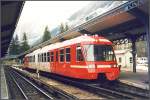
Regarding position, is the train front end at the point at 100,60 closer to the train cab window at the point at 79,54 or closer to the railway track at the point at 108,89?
the train cab window at the point at 79,54

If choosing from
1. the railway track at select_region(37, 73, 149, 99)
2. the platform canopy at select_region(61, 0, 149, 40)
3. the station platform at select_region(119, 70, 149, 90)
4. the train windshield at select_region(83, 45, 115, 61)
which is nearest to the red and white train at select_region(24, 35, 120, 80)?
the train windshield at select_region(83, 45, 115, 61)

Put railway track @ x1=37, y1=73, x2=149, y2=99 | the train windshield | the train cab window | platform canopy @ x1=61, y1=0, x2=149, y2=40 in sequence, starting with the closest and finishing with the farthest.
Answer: railway track @ x1=37, y1=73, x2=149, y2=99 < the train windshield < the train cab window < platform canopy @ x1=61, y1=0, x2=149, y2=40

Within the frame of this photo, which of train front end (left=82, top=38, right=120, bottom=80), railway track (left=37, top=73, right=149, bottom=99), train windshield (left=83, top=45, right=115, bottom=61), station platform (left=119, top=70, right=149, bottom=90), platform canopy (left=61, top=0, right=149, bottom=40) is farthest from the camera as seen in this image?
platform canopy (left=61, top=0, right=149, bottom=40)

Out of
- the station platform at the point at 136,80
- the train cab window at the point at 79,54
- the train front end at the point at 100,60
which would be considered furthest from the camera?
the train cab window at the point at 79,54

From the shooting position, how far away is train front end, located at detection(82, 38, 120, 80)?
16922 millimetres

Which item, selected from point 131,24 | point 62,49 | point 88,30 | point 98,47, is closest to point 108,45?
point 98,47

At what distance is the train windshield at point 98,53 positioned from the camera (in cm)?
1717

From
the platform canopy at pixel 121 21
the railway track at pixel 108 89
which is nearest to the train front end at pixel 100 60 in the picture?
the railway track at pixel 108 89

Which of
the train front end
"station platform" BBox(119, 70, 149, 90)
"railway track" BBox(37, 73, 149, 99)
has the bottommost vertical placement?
"railway track" BBox(37, 73, 149, 99)

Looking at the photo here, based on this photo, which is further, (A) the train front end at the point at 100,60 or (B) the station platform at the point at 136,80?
(B) the station platform at the point at 136,80

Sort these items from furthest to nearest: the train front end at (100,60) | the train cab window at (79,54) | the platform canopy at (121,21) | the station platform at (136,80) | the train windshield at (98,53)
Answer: the platform canopy at (121,21)
the train cab window at (79,54)
the station platform at (136,80)
the train windshield at (98,53)
the train front end at (100,60)

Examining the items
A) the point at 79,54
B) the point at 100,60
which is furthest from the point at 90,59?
the point at 79,54

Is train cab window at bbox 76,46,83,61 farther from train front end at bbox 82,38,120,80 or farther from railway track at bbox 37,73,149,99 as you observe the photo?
railway track at bbox 37,73,149,99

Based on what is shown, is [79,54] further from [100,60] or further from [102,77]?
[102,77]
